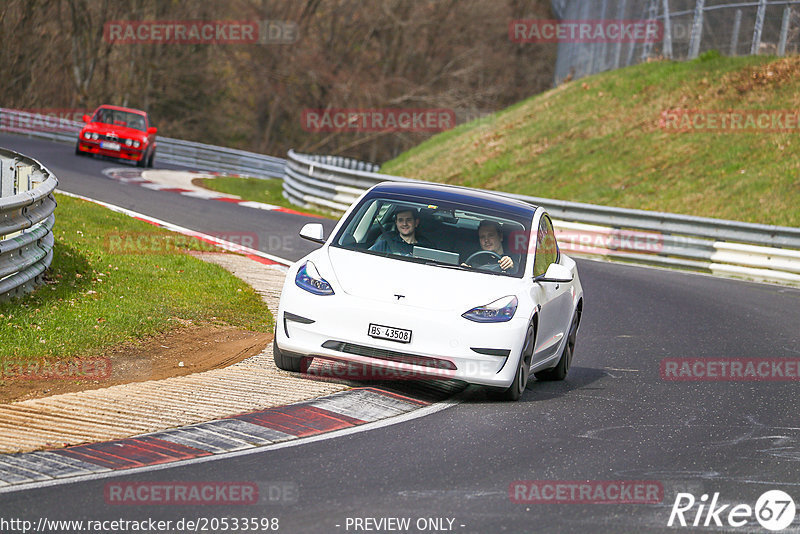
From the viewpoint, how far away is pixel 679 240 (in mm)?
21422

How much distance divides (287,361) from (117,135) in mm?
24526

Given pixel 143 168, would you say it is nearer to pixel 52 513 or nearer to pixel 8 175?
pixel 8 175

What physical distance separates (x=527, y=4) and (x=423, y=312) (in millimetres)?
62264

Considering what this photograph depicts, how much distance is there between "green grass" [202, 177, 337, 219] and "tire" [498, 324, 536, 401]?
1665cm

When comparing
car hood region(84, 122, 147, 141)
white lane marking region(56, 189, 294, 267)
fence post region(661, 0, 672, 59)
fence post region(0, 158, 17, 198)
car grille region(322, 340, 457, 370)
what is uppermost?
fence post region(661, 0, 672, 59)

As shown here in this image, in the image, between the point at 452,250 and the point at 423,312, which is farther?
the point at 452,250

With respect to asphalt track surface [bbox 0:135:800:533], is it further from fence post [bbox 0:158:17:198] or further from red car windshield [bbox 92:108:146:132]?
red car windshield [bbox 92:108:146:132]

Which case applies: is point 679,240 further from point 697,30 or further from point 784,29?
point 697,30

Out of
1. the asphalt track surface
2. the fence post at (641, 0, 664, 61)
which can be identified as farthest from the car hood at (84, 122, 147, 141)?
the asphalt track surface

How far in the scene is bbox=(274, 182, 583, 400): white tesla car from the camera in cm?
809

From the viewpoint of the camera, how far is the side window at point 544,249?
9172 millimetres

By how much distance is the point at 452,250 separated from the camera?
359 inches

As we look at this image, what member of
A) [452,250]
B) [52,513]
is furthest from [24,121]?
[52,513]

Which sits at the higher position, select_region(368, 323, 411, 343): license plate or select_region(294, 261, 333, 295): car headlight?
select_region(294, 261, 333, 295): car headlight
